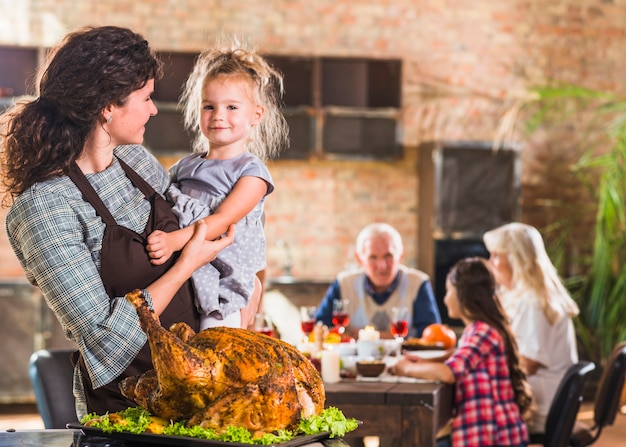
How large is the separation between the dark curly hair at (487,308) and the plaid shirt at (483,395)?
0.19 feet

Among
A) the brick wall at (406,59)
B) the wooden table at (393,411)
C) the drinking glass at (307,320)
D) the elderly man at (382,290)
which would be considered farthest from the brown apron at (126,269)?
the brick wall at (406,59)

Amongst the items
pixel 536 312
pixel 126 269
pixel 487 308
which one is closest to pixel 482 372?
pixel 487 308

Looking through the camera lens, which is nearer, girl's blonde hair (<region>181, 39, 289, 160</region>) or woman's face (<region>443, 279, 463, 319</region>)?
girl's blonde hair (<region>181, 39, 289, 160</region>)

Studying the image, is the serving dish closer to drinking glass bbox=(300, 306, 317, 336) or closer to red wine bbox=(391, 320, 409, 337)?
red wine bbox=(391, 320, 409, 337)

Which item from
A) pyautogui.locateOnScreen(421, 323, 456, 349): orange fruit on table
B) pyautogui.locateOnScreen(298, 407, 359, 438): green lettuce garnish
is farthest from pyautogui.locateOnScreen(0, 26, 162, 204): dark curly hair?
pyautogui.locateOnScreen(421, 323, 456, 349): orange fruit on table

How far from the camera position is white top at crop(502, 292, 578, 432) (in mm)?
5191

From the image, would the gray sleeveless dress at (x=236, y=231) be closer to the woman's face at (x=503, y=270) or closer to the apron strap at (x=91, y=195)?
the apron strap at (x=91, y=195)

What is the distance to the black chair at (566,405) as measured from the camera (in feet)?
14.9

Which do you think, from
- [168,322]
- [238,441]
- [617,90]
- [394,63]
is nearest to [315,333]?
[168,322]

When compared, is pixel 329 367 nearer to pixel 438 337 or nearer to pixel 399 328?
pixel 399 328

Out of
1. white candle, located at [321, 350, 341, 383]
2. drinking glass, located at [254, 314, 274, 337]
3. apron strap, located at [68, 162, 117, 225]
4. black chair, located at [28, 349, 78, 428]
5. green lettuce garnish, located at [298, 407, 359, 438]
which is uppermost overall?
apron strap, located at [68, 162, 117, 225]

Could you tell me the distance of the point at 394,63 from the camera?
Result: 9.30 m

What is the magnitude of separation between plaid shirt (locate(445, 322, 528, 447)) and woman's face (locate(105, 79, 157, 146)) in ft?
8.80

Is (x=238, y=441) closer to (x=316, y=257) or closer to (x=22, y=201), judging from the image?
(x=22, y=201)
